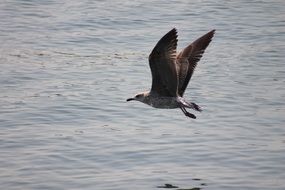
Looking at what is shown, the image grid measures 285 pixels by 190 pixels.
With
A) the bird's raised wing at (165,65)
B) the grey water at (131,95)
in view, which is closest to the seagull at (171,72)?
the bird's raised wing at (165,65)

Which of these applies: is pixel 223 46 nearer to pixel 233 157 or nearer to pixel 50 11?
pixel 50 11

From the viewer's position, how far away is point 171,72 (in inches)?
420

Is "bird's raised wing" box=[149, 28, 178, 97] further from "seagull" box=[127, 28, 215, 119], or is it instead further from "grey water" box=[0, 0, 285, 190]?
"grey water" box=[0, 0, 285, 190]

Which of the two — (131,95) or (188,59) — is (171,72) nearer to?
(188,59)

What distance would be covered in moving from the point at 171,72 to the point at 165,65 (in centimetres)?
19

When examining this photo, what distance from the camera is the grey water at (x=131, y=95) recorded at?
11.2 m

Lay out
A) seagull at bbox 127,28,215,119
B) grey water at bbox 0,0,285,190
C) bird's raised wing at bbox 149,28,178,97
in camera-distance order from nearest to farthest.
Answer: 1. bird's raised wing at bbox 149,28,178,97
2. seagull at bbox 127,28,215,119
3. grey water at bbox 0,0,285,190

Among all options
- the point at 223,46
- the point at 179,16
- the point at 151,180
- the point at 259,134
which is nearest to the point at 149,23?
the point at 179,16

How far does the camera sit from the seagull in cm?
1036

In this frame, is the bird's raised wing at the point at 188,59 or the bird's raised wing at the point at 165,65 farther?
the bird's raised wing at the point at 188,59

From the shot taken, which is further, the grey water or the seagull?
the grey water

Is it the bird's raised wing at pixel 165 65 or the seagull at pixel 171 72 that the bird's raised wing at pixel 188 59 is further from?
the bird's raised wing at pixel 165 65

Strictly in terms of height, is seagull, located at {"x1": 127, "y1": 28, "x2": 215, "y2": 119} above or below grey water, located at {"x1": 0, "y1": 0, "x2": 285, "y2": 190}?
above

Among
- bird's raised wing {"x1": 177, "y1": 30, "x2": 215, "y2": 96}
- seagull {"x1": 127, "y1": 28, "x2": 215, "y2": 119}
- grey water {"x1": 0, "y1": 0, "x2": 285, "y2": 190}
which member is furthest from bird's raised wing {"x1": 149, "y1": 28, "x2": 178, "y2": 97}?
grey water {"x1": 0, "y1": 0, "x2": 285, "y2": 190}
